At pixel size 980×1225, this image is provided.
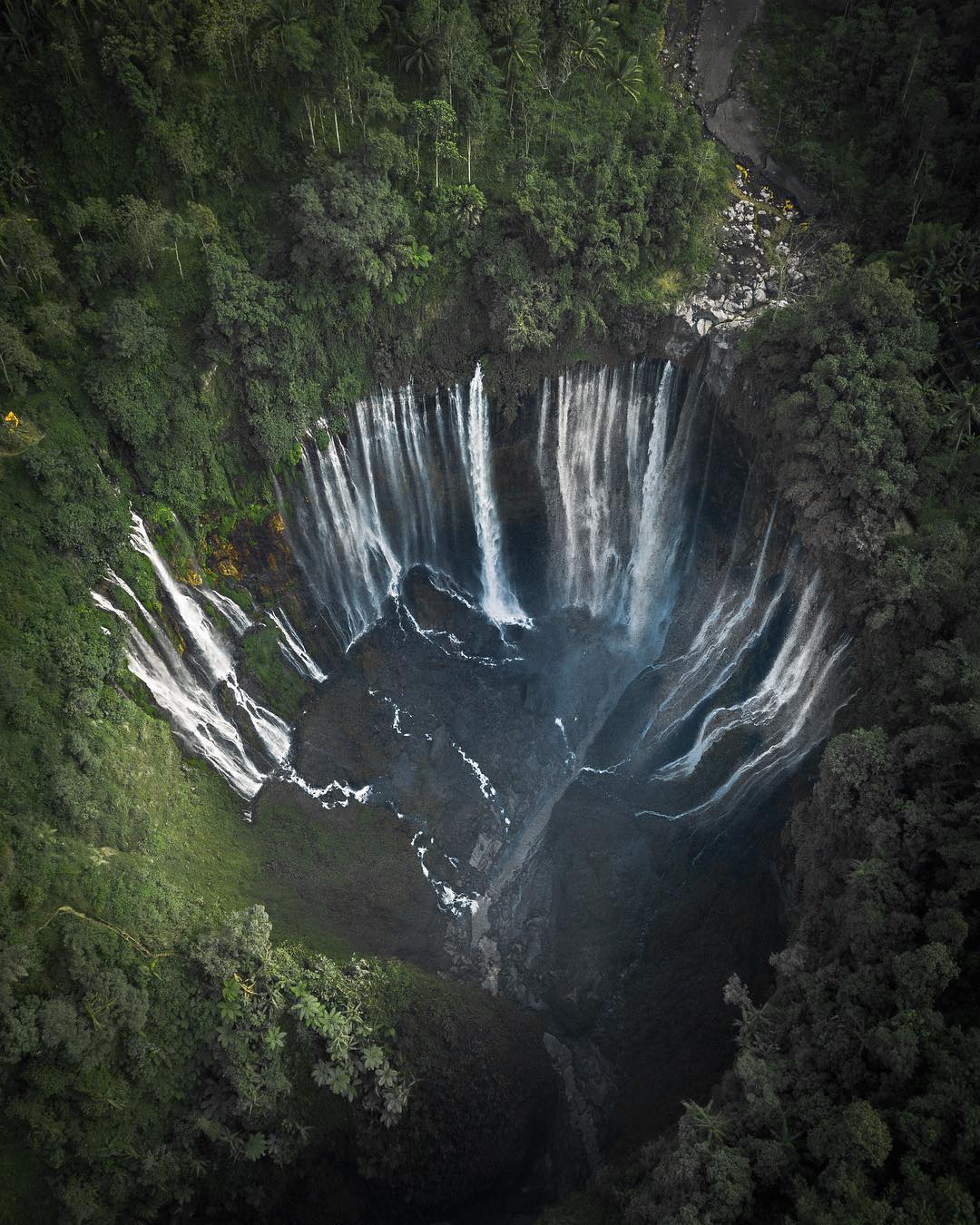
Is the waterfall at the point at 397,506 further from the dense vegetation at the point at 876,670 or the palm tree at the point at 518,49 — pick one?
the palm tree at the point at 518,49

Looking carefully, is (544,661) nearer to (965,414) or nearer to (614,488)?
(614,488)

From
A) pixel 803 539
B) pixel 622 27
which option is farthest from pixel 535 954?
pixel 622 27

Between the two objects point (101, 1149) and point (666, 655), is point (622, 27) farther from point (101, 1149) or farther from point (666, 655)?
point (101, 1149)

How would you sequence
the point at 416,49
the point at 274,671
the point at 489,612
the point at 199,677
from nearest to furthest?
the point at 199,677 → the point at 416,49 → the point at 274,671 → the point at 489,612

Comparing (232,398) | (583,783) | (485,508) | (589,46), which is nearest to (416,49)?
(589,46)

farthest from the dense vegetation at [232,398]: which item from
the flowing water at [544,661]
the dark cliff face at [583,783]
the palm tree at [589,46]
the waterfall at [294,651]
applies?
the dark cliff face at [583,783]

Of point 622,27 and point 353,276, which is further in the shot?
point 622,27
